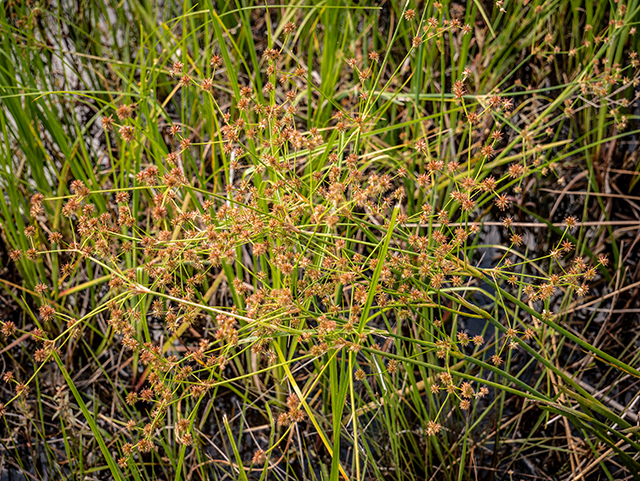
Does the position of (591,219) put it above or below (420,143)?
below

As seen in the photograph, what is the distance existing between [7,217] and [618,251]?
96.4 inches

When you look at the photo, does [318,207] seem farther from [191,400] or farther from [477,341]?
[191,400]

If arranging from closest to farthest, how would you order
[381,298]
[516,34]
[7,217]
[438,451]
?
[381,298] < [438,451] < [7,217] < [516,34]

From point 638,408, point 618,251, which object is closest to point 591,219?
point 618,251

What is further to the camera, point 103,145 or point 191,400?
point 103,145

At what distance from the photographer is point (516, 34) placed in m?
2.71

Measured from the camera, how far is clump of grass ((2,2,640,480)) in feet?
4.00

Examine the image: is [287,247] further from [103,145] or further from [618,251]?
[103,145]

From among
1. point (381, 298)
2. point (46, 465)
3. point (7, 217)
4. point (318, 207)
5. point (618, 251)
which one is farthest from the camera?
point (618, 251)

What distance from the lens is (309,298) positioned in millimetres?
1263

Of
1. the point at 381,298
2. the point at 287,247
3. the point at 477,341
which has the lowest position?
the point at 477,341

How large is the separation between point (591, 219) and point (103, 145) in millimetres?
2401

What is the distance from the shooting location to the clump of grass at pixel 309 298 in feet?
4.00

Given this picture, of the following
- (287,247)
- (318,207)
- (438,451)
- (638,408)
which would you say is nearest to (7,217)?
(287,247)
